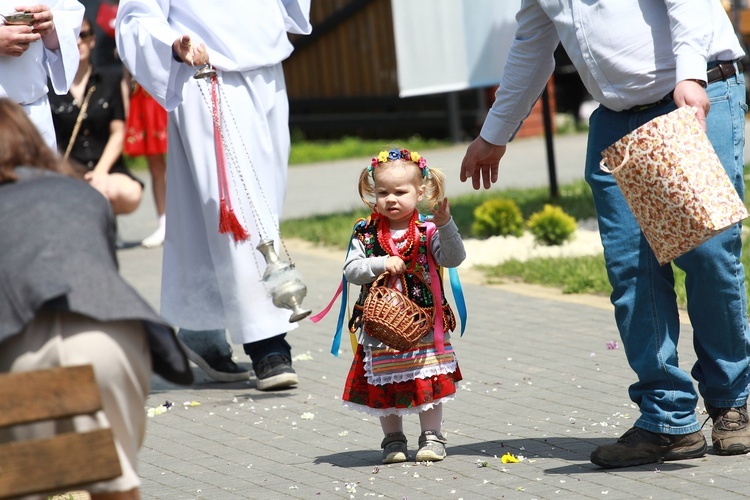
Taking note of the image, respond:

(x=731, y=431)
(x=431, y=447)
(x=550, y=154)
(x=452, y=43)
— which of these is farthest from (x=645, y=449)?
(x=452, y=43)

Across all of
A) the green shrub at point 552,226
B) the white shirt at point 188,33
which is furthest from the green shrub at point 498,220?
the white shirt at point 188,33

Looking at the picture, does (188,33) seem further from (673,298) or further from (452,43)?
(452,43)

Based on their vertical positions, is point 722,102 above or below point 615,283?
above

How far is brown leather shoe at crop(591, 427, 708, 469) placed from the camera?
440 cm

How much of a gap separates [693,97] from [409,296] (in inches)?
49.7

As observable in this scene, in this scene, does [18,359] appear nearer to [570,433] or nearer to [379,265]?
[379,265]

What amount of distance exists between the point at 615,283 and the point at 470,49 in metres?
6.85

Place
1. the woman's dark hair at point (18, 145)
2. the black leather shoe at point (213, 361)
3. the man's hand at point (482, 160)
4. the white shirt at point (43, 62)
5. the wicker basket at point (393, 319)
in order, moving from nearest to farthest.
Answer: the woman's dark hair at point (18, 145) < the wicker basket at point (393, 319) < the man's hand at point (482, 160) < the white shirt at point (43, 62) < the black leather shoe at point (213, 361)

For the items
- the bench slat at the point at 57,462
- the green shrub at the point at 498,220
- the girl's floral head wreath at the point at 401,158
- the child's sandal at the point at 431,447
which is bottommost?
the green shrub at the point at 498,220

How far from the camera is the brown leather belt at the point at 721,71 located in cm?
429

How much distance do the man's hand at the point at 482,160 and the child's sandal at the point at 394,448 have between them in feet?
3.16

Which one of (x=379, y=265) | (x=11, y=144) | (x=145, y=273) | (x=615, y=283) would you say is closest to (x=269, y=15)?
(x=379, y=265)

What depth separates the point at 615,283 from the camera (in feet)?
14.6

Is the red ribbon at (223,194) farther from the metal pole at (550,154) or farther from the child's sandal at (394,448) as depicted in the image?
the metal pole at (550,154)
